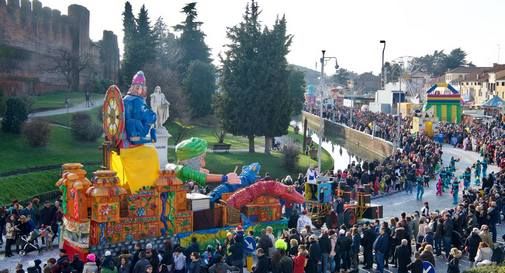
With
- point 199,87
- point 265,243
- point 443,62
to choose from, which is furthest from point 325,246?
point 443,62

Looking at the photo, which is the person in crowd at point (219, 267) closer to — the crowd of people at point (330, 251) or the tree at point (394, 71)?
the crowd of people at point (330, 251)

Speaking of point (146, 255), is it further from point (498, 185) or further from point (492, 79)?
point (492, 79)

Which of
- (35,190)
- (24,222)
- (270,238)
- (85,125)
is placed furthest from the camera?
(85,125)

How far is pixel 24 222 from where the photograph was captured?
50.2 ft

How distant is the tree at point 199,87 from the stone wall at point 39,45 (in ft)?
35.0

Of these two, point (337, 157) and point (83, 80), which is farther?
point (83, 80)

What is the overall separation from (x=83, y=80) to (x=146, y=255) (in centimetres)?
4876

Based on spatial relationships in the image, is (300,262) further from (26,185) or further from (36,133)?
(36,133)

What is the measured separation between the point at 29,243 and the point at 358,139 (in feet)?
141

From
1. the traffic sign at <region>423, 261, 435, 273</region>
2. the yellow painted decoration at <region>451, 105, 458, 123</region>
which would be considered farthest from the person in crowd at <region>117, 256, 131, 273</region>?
the yellow painted decoration at <region>451, 105, 458, 123</region>

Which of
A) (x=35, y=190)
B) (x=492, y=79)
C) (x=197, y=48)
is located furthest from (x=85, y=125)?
(x=492, y=79)

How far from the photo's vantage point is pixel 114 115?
50.6 ft

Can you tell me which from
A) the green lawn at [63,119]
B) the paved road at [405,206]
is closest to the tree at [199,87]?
the green lawn at [63,119]

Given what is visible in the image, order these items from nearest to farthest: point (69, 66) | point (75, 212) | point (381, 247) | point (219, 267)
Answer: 1. point (219, 267)
2. point (381, 247)
3. point (75, 212)
4. point (69, 66)
